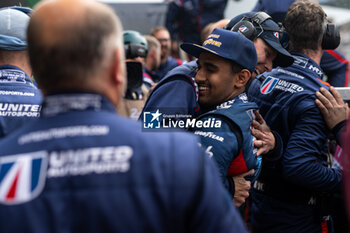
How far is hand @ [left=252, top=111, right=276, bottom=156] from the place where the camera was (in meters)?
2.52

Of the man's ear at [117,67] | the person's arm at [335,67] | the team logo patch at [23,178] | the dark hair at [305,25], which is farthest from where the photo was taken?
the person's arm at [335,67]

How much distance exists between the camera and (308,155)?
2.78m

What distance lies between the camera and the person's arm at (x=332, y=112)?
2768 millimetres

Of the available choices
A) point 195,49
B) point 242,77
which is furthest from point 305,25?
point 195,49

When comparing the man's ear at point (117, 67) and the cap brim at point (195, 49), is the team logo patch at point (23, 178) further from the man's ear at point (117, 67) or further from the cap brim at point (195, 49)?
the cap brim at point (195, 49)

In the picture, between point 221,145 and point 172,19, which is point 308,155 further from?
point 172,19

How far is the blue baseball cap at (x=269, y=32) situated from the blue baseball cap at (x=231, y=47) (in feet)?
1.52

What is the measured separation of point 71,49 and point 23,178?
0.41m

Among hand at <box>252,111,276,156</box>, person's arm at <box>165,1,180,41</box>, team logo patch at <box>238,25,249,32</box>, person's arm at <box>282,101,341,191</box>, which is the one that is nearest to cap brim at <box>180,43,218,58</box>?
team logo patch at <box>238,25,249,32</box>

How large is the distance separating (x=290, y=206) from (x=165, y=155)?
210 cm

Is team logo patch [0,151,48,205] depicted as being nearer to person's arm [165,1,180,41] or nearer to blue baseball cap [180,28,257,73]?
blue baseball cap [180,28,257,73]

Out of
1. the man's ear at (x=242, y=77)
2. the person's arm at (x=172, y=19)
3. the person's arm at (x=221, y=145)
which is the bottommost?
the person's arm at (x=172, y=19)

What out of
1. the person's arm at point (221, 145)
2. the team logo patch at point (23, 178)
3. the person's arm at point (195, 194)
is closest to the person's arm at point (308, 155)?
the person's arm at point (221, 145)

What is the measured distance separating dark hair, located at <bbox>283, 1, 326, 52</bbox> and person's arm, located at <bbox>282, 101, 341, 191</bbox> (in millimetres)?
553
